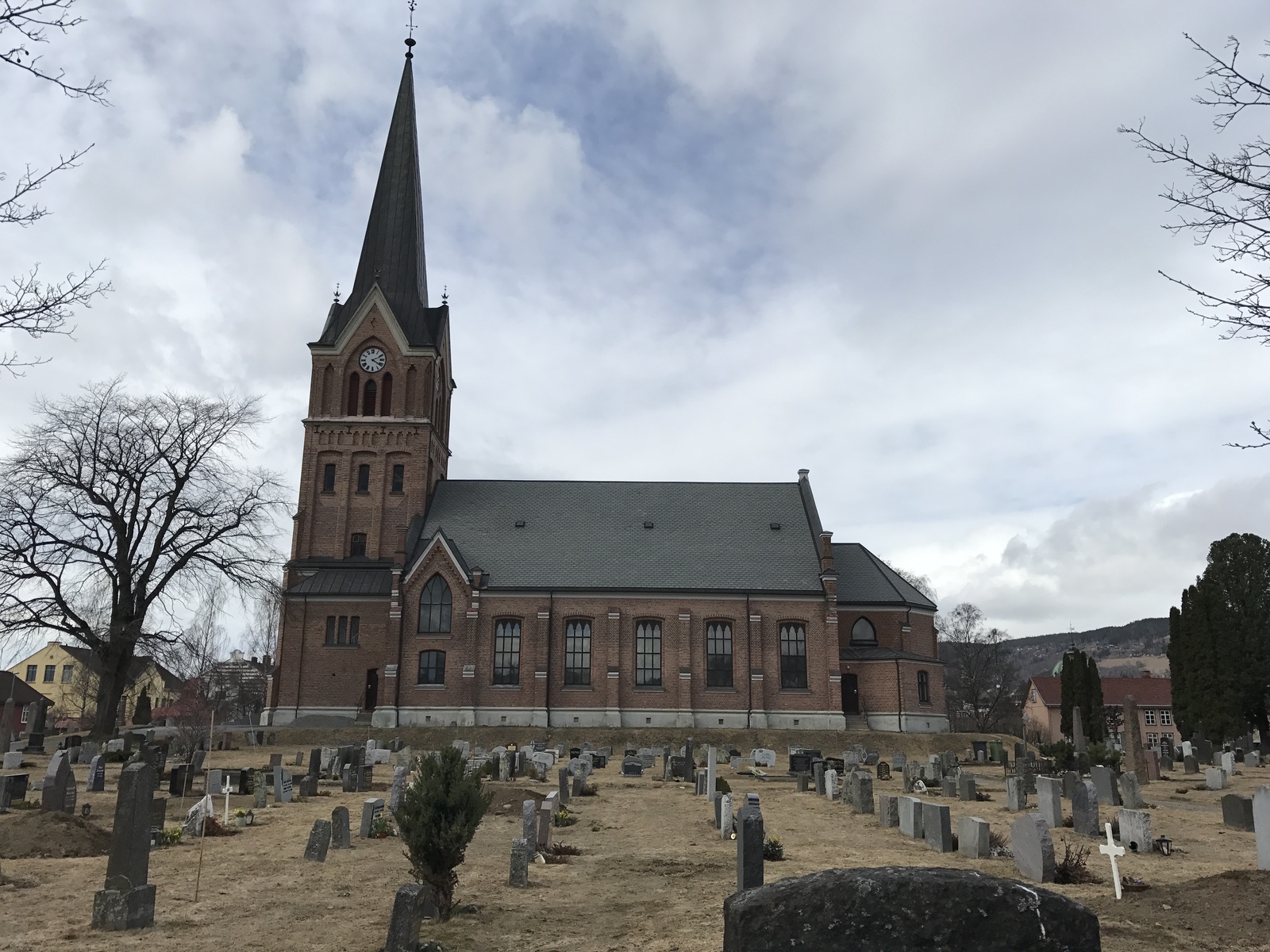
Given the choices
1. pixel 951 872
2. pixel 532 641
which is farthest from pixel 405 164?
pixel 951 872

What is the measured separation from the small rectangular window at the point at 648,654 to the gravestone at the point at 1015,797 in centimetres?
2297

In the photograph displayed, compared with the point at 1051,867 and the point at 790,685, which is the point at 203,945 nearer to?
the point at 1051,867

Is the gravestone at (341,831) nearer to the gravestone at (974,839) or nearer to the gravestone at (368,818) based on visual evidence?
the gravestone at (368,818)

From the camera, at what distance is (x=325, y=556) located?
43.4 meters

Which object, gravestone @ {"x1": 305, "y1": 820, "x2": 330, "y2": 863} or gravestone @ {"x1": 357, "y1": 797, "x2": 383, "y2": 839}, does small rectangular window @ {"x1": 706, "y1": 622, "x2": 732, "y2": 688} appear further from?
gravestone @ {"x1": 305, "y1": 820, "x2": 330, "y2": 863}

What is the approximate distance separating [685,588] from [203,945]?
33707 mm

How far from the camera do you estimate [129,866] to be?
9594 millimetres

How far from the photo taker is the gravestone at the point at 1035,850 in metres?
11.5

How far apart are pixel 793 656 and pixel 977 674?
37522mm

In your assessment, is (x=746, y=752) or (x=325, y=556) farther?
(x=325, y=556)

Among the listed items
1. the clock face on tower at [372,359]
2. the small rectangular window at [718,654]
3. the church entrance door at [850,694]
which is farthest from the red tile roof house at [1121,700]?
the clock face on tower at [372,359]

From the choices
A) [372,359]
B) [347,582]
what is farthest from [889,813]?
[372,359]

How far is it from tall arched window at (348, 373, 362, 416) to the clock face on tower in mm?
696

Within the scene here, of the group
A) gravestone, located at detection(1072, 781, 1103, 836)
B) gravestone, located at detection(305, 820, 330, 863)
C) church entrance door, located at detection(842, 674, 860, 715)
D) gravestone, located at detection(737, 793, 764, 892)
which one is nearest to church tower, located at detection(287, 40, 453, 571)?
church entrance door, located at detection(842, 674, 860, 715)
